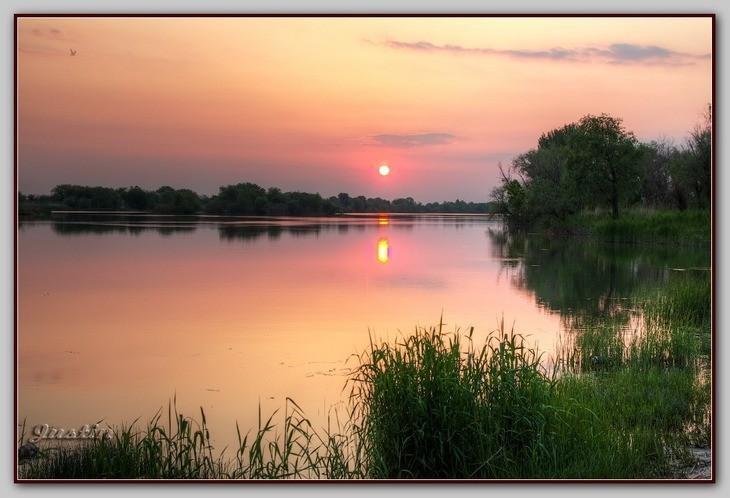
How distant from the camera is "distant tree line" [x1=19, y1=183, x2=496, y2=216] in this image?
800cm

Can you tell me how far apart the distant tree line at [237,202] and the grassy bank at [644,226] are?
329cm

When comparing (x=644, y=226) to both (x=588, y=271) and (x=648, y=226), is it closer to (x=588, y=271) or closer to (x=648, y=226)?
(x=648, y=226)

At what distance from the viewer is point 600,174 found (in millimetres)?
14445

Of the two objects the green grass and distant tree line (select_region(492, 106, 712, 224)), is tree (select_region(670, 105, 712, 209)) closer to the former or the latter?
distant tree line (select_region(492, 106, 712, 224))

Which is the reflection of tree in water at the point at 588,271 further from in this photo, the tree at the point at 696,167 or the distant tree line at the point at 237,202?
the distant tree line at the point at 237,202

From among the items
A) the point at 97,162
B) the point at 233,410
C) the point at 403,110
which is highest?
the point at 403,110

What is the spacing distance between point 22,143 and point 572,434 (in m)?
4.99

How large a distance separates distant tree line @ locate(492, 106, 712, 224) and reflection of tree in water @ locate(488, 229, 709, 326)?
2.73 ft

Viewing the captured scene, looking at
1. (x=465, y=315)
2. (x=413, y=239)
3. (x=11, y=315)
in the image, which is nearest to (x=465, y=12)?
(x=11, y=315)

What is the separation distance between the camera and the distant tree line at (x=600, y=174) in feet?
30.2

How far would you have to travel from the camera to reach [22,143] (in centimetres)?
634

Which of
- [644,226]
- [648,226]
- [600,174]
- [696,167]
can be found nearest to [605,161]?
[600,174]

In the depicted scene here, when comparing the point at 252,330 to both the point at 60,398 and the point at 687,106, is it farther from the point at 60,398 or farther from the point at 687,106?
the point at 687,106

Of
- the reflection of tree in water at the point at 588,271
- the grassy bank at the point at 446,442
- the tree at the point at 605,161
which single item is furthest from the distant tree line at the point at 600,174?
the grassy bank at the point at 446,442
